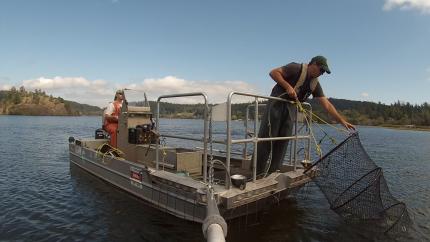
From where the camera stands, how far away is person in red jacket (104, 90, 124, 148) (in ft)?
41.1

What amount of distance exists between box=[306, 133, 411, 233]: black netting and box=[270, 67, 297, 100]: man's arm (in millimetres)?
1443

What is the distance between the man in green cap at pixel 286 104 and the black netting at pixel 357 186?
63 centimetres

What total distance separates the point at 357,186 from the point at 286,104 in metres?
2.29

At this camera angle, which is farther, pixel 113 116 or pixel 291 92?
pixel 113 116

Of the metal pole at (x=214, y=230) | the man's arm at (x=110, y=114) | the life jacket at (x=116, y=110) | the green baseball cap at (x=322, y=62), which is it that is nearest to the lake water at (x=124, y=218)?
the life jacket at (x=116, y=110)

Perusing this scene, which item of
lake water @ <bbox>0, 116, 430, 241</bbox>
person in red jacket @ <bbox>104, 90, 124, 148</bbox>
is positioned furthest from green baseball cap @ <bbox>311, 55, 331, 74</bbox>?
person in red jacket @ <bbox>104, 90, 124, 148</bbox>

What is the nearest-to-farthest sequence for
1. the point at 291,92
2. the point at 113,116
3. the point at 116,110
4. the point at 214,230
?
the point at 214,230
the point at 291,92
the point at 113,116
the point at 116,110

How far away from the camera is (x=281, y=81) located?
23.5ft

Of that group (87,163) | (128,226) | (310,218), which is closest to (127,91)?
(87,163)

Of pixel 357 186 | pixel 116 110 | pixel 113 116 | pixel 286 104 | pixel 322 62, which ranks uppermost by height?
pixel 322 62

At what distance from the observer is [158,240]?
738 cm

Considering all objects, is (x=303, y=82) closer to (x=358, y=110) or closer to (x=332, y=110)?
(x=332, y=110)

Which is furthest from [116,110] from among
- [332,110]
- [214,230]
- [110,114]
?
[214,230]

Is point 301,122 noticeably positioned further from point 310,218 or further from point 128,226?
point 128,226
